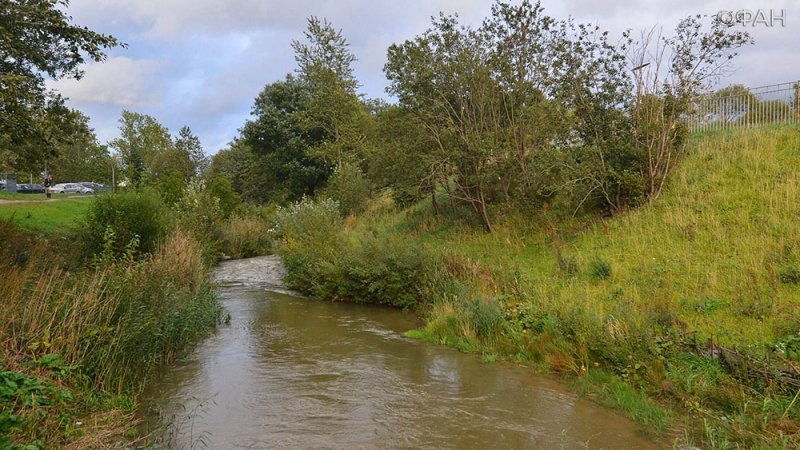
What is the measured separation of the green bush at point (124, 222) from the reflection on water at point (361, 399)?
4.76 metres

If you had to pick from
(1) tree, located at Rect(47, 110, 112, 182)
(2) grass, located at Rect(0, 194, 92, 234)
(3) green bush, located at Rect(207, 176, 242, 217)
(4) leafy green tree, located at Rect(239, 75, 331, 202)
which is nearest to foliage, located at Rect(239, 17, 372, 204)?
(4) leafy green tree, located at Rect(239, 75, 331, 202)

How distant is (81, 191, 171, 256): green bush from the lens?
15117 mm

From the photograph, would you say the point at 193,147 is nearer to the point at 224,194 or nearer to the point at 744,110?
the point at 224,194

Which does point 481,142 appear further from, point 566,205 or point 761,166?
point 761,166

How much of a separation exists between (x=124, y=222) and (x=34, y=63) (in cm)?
551

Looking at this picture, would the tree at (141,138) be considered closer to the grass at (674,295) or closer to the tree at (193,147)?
the tree at (193,147)

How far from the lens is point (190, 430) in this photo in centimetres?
700

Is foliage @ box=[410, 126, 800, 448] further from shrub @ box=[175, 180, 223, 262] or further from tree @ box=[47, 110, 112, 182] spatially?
tree @ box=[47, 110, 112, 182]

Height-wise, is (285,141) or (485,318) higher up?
(285,141)

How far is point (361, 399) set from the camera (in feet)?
27.2

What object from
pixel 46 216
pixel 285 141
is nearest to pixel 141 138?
pixel 285 141

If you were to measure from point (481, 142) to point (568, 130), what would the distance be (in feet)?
9.23

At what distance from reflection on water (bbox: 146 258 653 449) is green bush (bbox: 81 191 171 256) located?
476 cm

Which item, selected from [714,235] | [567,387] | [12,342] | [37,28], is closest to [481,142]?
[714,235]
